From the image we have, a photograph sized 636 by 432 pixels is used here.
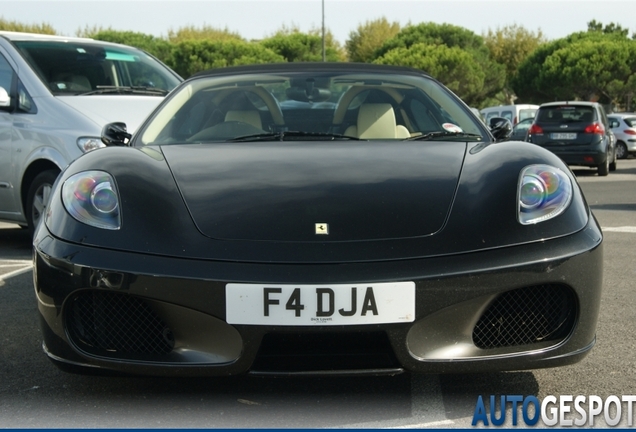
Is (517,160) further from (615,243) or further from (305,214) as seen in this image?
(615,243)

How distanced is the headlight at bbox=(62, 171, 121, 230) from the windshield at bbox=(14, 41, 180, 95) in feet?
12.9

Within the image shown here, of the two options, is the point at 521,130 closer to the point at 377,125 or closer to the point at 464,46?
the point at 377,125

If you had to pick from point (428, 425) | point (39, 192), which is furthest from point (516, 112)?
point (428, 425)

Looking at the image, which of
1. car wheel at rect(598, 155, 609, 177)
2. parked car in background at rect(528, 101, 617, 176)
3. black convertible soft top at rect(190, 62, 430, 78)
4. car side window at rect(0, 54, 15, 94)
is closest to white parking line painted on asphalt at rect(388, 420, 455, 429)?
black convertible soft top at rect(190, 62, 430, 78)

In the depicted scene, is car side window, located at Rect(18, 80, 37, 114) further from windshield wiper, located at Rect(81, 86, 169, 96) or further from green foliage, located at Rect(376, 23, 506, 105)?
green foliage, located at Rect(376, 23, 506, 105)

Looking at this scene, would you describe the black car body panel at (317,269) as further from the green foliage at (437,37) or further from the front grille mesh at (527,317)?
the green foliage at (437,37)

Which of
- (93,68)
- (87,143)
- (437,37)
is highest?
(93,68)

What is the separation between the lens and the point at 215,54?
61.4 metres

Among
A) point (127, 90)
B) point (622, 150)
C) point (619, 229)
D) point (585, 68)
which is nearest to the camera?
point (127, 90)

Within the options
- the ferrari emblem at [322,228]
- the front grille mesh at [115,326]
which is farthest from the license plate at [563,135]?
the front grille mesh at [115,326]

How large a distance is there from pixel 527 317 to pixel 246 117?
6.15 feet

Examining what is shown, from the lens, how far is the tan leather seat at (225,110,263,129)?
169 inches

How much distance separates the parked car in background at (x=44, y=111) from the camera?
6.60 metres

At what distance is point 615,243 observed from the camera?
23.2 feet
